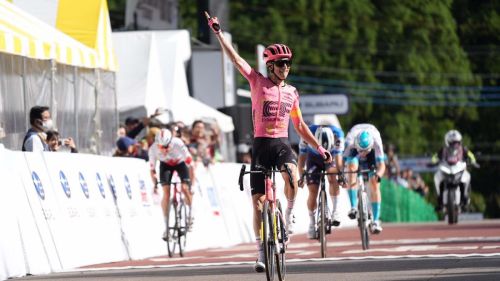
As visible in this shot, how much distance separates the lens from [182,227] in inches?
939

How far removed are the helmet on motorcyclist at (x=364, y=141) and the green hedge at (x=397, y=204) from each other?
2259cm

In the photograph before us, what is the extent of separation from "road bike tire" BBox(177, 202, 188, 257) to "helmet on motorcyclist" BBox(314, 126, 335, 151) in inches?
125

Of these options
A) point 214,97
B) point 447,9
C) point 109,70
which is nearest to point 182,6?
point 447,9

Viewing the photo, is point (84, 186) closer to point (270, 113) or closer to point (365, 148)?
point (365, 148)

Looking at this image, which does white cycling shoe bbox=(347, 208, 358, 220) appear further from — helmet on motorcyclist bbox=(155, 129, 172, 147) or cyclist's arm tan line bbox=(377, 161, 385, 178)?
helmet on motorcyclist bbox=(155, 129, 172, 147)


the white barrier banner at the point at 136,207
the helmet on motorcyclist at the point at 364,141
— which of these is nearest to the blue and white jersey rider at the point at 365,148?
the helmet on motorcyclist at the point at 364,141

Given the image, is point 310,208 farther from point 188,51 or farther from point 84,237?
point 188,51

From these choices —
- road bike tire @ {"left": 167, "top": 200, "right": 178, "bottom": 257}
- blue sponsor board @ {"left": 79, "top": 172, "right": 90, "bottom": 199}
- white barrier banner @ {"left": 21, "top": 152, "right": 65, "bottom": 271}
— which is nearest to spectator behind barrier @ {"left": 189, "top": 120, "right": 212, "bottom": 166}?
road bike tire @ {"left": 167, "top": 200, "right": 178, "bottom": 257}

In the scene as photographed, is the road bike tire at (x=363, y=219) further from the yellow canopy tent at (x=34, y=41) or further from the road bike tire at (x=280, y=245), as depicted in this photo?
the road bike tire at (x=280, y=245)

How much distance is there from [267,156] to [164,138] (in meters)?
8.25

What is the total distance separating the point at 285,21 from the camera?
66.9m

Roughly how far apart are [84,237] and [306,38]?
46.5 meters

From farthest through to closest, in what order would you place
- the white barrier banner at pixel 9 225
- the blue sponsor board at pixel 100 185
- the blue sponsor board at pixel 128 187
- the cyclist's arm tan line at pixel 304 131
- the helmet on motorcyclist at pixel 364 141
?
the blue sponsor board at pixel 128 187, the helmet on motorcyclist at pixel 364 141, the blue sponsor board at pixel 100 185, the white barrier banner at pixel 9 225, the cyclist's arm tan line at pixel 304 131

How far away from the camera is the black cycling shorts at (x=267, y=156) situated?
15312 millimetres
